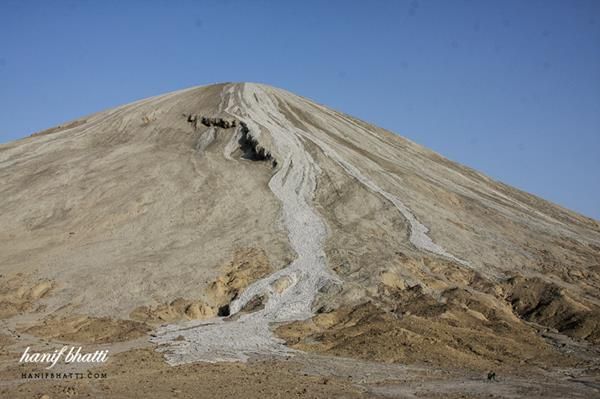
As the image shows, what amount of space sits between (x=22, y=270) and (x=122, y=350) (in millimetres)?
11281

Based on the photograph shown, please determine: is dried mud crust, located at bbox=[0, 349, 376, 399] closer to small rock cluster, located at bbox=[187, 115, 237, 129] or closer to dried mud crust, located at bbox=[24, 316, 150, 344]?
dried mud crust, located at bbox=[24, 316, 150, 344]

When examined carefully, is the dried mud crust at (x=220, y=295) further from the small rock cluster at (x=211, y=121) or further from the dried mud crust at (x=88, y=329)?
the small rock cluster at (x=211, y=121)

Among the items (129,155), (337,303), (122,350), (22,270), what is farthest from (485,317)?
(129,155)

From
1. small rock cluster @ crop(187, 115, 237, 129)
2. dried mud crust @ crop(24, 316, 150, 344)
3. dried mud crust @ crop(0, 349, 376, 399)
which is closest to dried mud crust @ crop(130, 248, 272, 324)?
dried mud crust @ crop(24, 316, 150, 344)

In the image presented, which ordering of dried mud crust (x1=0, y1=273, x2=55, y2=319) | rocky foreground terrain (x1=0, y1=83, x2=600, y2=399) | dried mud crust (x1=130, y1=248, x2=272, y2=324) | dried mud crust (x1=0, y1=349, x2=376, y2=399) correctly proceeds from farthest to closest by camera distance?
dried mud crust (x1=130, y1=248, x2=272, y2=324), dried mud crust (x1=0, y1=273, x2=55, y2=319), rocky foreground terrain (x1=0, y1=83, x2=600, y2=399), dried mud crust (x1=0, y1=349, x2=376, y2=399)

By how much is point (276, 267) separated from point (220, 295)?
11.3ft

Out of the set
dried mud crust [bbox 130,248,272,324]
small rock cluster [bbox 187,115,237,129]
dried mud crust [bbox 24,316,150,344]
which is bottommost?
dried mud crust [bbox 24,316,150,344]

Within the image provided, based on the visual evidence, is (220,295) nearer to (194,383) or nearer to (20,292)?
(20,292)

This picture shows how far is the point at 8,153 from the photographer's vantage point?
50.7 meters

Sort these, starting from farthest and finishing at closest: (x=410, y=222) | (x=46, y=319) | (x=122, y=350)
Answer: (x=410, y=222) < (x=46, y=319) < (x=122, y=350)

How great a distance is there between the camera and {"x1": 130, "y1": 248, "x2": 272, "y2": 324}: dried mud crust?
28.9 meters

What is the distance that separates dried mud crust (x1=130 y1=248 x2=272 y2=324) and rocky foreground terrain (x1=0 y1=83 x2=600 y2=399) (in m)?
0.10

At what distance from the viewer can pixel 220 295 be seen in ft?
102

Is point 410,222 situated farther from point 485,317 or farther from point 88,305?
point 88,305
